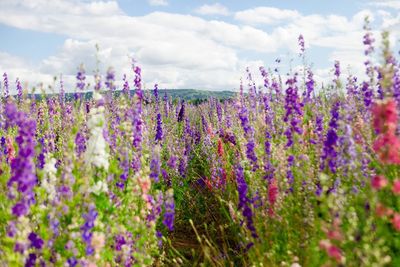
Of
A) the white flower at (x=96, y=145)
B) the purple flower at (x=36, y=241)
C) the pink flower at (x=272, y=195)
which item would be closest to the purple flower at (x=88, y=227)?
the purple flower at (x=36, y=241)

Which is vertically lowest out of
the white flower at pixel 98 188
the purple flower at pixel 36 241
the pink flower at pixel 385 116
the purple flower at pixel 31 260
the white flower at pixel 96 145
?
the purple flower at pixel 31 260

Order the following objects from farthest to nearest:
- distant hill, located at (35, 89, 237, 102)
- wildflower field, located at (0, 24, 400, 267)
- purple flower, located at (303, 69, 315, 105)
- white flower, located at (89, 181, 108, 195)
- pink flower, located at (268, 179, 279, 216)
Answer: distant hill, located at (35, 89, 237, 102) < purple flower, located at (303, 69, 315, 105) < pink flower, located at (268, 179, 279, 216) < white flower, located at (89, 181, 108, 195) < wildflower field, located at (0, 24, 400, 267)

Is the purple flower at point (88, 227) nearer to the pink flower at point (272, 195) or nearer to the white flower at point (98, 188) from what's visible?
the white flower at point (98, 188)

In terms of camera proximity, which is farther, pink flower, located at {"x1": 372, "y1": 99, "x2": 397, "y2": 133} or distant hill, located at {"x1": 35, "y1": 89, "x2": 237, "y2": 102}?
distant hill, located at {"x1": 35, "y1": 89, "x2": 237, "y2": 102}

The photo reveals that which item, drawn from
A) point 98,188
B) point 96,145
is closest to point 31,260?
point 98,188

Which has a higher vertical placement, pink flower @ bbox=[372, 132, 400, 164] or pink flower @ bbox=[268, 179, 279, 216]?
pink flower @ bbox=[372, 132, 400, 164]

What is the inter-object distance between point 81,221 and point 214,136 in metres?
4.20

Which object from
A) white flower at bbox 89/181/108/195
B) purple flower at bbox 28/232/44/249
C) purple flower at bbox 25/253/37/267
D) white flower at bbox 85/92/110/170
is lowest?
purple flower at bbox 25/253/37/267

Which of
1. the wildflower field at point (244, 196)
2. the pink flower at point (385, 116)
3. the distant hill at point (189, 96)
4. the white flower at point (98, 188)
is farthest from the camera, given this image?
the distant hill at point (189, 96)

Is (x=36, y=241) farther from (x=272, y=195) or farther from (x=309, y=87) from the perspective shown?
(x=309, y=87)

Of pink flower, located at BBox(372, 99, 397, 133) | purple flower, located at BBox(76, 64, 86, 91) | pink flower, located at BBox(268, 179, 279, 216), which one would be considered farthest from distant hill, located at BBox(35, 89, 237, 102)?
pink flower, located at BBox(372, 99, 397, 133)

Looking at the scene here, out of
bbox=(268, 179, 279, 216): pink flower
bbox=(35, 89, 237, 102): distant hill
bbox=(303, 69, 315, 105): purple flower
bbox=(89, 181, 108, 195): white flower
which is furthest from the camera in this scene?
bbox=(35, 89, 237, 102): distant hill

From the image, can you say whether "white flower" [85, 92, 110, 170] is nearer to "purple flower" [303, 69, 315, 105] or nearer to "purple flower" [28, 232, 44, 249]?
"purple flower" [28, 232, 44, 249]

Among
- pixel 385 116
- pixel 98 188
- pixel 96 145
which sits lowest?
pixel 98 188
